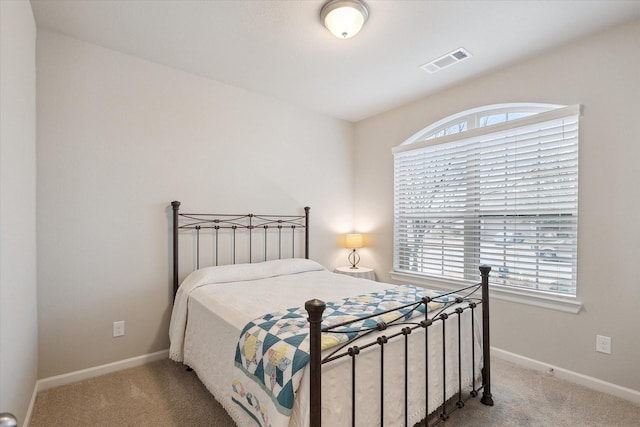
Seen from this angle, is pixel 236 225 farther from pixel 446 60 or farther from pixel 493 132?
pixel 493 132

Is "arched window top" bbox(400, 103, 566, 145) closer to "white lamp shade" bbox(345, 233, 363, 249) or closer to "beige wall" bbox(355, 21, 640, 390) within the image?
"beige wall" bbox(355, 21, 640, 390)

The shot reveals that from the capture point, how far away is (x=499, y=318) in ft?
9.34

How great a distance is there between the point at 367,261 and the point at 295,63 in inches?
99.4

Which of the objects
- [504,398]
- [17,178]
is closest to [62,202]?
[17,178]

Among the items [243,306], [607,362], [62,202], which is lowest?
[607,362]

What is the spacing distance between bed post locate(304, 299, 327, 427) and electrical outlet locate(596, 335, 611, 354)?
2310 millimetres

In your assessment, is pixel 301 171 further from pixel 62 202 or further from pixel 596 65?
pixel 596 65

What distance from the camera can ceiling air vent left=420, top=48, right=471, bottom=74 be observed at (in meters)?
2.56

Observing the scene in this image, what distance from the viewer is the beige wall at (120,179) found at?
90.5 inches

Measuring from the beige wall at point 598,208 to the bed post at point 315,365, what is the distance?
2302 millimetres

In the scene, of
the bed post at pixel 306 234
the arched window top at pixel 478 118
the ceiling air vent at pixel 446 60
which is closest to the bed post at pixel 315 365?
the ceiling air vent at pixel 446 60

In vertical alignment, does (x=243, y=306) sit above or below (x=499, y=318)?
above

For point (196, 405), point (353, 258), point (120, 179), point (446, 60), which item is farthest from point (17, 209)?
point (353, 258)

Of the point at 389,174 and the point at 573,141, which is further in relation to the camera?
the point at 389,174
